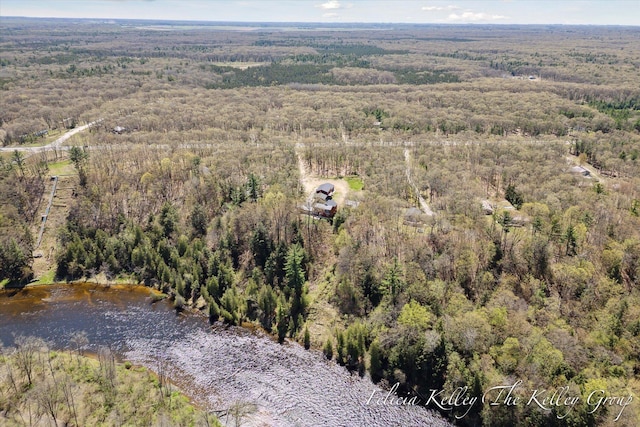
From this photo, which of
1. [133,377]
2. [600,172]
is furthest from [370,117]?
[133,377]

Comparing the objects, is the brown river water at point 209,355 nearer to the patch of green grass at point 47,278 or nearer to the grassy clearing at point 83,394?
the patch of green grass at point 47,278

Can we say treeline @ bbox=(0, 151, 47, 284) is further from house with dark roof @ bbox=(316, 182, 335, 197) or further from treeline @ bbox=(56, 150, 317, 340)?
house with dark roof @ bbox=(316, 182, 335, 197)

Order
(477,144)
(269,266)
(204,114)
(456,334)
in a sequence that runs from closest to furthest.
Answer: (456,334)
(269,266)
(477,144)
(204,114)

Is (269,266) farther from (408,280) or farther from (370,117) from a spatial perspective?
(370,117)

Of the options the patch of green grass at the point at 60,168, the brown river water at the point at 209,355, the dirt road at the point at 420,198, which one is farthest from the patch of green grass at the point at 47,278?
the dirt road at the point at 420,198

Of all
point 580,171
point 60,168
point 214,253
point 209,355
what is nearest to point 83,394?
point 209,355

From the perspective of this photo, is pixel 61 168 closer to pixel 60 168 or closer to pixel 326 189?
pixel 60 168
